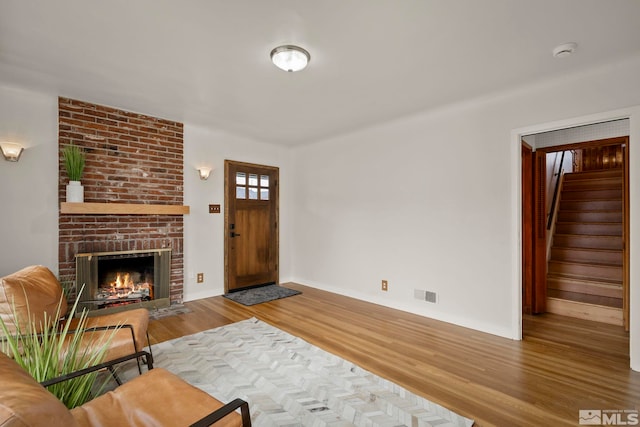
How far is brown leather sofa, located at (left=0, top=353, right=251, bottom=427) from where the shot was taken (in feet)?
2.78

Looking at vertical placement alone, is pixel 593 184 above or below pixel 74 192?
above

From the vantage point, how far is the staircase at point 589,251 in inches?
149

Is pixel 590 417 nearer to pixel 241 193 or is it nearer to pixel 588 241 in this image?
pixel 588 241

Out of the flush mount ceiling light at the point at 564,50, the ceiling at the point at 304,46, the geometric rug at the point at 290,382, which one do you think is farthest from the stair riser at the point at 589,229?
the geometric rug at the point at 290,382

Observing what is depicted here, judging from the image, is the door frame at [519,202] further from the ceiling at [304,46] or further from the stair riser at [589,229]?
the stair riser at [589,229]

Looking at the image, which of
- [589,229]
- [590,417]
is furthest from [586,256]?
[590,417]

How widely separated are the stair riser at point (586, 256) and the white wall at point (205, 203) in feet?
16.9

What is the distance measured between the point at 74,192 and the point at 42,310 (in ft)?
5.79

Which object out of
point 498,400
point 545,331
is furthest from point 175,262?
point 545,331

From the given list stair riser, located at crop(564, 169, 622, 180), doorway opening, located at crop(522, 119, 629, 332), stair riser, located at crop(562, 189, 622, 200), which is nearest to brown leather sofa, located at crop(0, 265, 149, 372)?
doorway opening, located at crop(522, 119, 629, 332)

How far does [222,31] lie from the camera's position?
7.18ft

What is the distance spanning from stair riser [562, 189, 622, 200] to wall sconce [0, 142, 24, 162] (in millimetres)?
7956

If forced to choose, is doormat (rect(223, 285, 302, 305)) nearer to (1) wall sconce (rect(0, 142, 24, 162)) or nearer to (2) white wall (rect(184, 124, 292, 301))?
(2) white wall (rect(184, 124, 292, 301))

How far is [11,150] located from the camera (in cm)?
309
